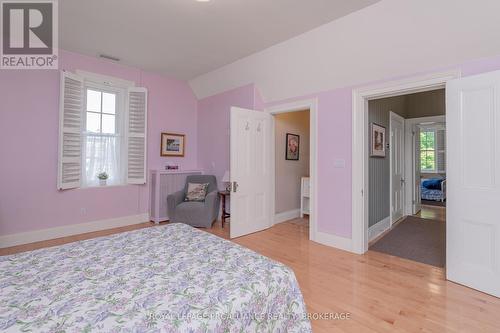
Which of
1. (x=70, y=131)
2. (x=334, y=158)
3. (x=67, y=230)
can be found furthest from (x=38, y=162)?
(x=334, y=158)

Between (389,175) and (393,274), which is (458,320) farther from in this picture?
(389,175)

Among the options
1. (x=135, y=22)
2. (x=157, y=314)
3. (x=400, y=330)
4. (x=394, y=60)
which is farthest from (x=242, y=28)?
(x=400, y=330)

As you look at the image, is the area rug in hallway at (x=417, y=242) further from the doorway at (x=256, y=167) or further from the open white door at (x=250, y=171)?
the open white door at (x=250, y=171)

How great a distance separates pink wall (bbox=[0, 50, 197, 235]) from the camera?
332cm

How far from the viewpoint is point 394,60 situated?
2.64 meters

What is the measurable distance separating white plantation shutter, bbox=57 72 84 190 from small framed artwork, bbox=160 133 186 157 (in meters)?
1.38

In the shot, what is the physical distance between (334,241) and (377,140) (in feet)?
6.04

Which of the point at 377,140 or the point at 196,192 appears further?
the point at 196,192

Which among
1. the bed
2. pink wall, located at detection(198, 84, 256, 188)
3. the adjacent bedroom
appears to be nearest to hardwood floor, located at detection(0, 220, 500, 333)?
the adjacent bedroom

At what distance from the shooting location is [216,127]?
16.2 feet

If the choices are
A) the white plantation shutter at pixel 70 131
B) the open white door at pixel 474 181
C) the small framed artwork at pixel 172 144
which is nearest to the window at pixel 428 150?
the open white door at pixel 474 181

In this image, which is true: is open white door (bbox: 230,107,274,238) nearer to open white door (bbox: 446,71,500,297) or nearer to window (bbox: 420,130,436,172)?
open white door (bbox: 446,71,500,297)

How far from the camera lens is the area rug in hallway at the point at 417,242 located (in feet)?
9.98

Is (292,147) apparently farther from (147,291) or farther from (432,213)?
(147,291)
